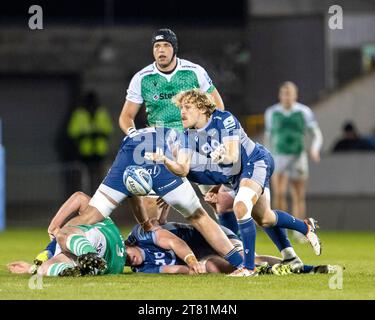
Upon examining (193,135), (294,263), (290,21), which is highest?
(290,21)

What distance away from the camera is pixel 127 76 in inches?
1102

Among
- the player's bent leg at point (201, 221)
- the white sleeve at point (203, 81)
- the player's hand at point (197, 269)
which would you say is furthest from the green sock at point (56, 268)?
the white sleeve at point (203, 81)

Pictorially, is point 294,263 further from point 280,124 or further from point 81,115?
point 81,115

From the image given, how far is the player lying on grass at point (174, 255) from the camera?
1224 centimetres

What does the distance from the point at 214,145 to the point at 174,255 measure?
1123 millimetres

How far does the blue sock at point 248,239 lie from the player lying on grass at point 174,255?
467 millimetres

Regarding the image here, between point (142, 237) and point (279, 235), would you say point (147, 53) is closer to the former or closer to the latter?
point (279, 235)

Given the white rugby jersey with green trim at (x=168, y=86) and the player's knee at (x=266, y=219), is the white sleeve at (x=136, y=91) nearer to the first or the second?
the white rugby jersey with green trim at (x=168, y=86)

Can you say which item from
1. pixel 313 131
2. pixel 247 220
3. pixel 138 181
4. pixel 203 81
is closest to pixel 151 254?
pixel 138 181

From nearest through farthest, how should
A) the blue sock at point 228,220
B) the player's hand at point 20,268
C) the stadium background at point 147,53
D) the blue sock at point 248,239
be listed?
the blue sock at point 248,239 < the player's hand at point 20,268 < the blue sock at point 228,220 < the stadium background at point 147,53

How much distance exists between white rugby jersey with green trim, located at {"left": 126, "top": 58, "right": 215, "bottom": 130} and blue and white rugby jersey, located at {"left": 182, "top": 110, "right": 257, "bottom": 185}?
1.62 m
